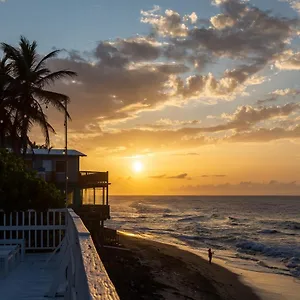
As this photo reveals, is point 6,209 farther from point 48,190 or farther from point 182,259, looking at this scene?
point 182,259

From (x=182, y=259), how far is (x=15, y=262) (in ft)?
78.0

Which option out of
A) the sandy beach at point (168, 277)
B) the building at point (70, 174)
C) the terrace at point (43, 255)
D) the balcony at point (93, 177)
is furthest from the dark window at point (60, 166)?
the terrace at point (43, 255)

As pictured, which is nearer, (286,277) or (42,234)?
(42,234)

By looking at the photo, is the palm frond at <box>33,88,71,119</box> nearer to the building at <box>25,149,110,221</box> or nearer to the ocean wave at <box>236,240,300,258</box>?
the building at <box>25,149,110,221</box>

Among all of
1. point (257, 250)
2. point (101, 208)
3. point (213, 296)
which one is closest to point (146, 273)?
point (213, 296)

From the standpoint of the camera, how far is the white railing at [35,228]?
33.3 ft

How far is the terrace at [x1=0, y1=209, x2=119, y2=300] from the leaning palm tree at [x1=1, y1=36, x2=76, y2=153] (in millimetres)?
11461

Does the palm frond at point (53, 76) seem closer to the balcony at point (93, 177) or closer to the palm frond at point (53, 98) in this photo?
the palm frond at point (53, 98)

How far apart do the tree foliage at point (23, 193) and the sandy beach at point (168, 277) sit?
7.06 metres

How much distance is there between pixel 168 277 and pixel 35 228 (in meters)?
15.5

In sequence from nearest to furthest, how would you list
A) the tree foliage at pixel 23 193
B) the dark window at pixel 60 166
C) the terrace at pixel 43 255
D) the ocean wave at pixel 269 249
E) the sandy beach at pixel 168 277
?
the terrace at pixel 43 255 → the tree foliage at pixel 23 193 → the sandy beach at pixel 168 277 → the dark window at pixel 60 166 → the ocean wave at pixel 269 249

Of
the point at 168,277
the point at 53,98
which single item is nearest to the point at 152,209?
the point at 168,277

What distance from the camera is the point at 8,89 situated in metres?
21.7

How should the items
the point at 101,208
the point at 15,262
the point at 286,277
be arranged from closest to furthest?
the point at 15,262
the point at 286,277
the point at 101,208
